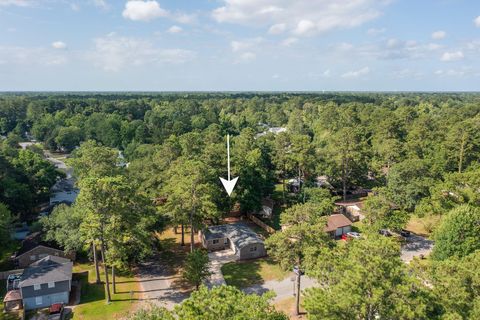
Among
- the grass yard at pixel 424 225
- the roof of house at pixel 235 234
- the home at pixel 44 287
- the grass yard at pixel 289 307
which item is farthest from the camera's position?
the grass yard at pixel 424 225

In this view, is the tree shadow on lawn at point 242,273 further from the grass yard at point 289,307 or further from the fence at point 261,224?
the fence at point 261,224

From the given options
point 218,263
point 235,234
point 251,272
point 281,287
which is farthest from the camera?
point 235,234

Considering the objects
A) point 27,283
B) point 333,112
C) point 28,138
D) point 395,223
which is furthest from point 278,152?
point 28,138

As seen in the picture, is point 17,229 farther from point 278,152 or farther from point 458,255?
point 458,255

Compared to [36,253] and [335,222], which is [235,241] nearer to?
[335,222]

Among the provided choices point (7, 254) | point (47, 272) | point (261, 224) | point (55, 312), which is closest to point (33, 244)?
point (7, 254)

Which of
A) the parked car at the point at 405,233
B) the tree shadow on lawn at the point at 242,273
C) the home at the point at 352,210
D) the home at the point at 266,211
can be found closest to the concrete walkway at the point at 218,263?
the tree shadow on lawn at the point at 242,273

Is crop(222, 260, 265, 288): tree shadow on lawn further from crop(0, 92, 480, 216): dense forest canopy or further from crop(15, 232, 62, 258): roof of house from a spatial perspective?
crop(15, 232, 62, 258): roof of house
